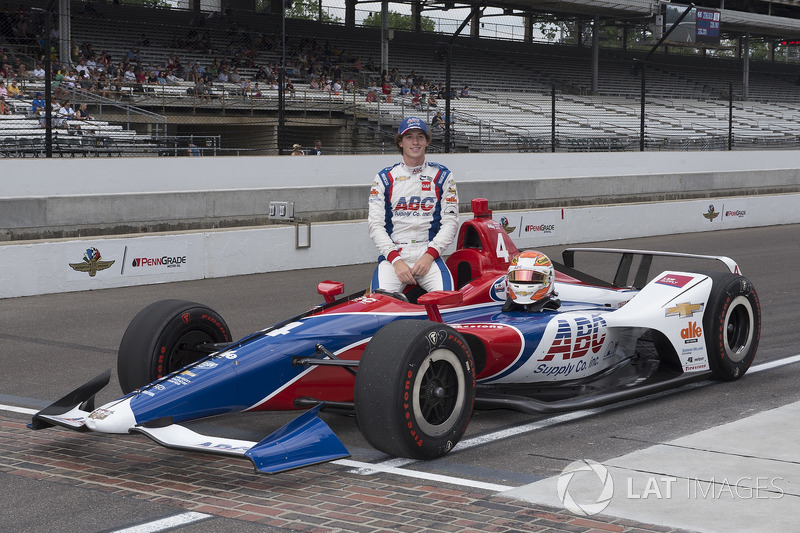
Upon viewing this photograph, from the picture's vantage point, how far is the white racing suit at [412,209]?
23.8ft

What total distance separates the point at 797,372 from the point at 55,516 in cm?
575

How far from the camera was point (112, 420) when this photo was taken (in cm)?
514

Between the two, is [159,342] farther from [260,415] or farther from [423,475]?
[423,475]

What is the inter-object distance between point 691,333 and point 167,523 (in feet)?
14.0

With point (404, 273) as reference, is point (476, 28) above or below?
above

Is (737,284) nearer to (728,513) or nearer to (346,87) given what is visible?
(728,513)

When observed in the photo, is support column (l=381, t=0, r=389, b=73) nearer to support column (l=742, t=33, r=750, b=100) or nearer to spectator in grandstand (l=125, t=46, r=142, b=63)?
spectator in grandstand (l=125, t=46, r=142, b=63)

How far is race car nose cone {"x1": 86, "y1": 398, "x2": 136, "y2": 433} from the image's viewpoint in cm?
512

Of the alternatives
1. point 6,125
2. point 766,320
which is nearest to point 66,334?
point 766,320

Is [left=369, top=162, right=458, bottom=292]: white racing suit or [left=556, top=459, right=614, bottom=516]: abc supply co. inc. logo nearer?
[left=556, top=459, right=614, bottom=516]: abc supply co. inc. logo

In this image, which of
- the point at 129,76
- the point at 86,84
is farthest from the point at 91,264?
the point at 129,76

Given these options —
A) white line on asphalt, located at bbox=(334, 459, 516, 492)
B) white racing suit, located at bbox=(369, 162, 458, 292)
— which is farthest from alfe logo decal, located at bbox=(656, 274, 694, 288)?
white line on asphalt, located at bbox=(334, 459, 516, 492)

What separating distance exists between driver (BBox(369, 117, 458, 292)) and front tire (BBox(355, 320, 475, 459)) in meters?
1.59

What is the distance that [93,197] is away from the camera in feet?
47.8
